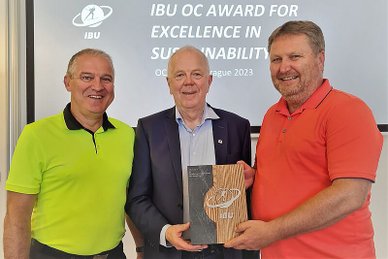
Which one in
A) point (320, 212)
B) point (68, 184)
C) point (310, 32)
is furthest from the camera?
point (68, 184)

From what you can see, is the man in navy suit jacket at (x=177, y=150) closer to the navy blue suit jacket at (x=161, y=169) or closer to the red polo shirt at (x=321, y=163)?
the navy blue suit jacket at (x=161, y=169)

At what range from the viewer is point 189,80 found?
5.19ft

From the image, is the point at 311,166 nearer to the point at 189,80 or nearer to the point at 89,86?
the point at 189,80

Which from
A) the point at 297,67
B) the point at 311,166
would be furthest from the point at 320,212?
the point at 297,67

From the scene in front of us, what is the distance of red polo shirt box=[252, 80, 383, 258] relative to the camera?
1203 mm

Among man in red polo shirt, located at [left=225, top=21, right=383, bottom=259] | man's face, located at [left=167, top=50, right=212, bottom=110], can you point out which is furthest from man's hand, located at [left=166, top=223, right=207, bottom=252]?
man's face, located at [left=167, top=50, right=212, bottom=110]

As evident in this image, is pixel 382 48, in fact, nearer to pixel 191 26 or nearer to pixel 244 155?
pixel 191 26

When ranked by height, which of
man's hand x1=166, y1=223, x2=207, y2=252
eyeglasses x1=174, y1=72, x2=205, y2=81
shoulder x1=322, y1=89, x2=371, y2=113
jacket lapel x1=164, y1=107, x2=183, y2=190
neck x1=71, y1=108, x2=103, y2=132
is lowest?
man's hand x1=166, y1=223, x2=207, y2=252

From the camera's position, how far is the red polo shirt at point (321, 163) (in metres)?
1.20

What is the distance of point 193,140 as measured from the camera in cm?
162

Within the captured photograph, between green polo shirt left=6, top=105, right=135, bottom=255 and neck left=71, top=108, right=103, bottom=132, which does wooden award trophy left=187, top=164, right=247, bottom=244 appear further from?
neck left=71, top=108, right=103, bottom=132

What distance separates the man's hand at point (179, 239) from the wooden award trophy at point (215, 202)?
0.11 feet

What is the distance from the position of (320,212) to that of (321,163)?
6.7 inches

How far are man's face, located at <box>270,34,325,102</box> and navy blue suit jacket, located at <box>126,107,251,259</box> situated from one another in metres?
0.35
